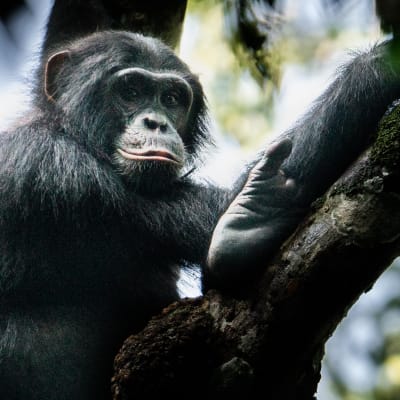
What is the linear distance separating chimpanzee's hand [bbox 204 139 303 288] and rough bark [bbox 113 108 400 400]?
102 mm

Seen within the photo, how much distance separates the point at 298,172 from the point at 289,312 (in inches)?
33.7

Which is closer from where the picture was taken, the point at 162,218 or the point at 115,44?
the point at 162,218

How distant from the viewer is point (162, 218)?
4695 mm

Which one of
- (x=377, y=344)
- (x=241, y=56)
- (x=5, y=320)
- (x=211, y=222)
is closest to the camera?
(x=241, y=56)

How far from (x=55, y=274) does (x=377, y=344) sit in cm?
400

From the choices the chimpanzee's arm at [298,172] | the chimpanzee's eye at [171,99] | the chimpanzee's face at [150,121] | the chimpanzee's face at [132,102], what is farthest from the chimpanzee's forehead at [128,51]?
the chimpanzee's arm at [298,172]

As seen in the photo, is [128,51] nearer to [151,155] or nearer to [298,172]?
[151,155]

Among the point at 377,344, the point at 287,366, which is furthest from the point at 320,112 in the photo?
the point at 377,344

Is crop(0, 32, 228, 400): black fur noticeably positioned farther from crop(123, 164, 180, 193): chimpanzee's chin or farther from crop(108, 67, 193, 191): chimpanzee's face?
crop(108, 67, 193, 191): chimpanzee's face

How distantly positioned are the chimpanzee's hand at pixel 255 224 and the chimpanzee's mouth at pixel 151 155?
126 centimetres

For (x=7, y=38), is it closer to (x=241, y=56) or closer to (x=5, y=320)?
(x=241, y=56)

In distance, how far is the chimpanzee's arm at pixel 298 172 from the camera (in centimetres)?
364

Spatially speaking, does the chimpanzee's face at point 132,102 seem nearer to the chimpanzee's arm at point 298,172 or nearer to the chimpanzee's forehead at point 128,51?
the chimpanzee's forehead at point 128,51

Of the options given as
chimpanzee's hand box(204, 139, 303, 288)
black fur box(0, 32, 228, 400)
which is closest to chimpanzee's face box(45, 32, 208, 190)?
black fur box(0, 32, 228, 400)
